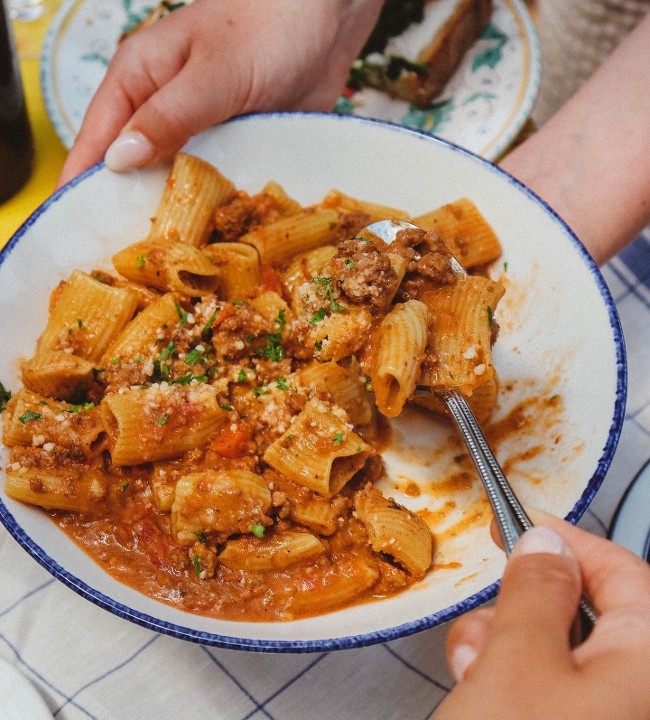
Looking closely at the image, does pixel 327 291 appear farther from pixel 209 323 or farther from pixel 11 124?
pixel 11 124

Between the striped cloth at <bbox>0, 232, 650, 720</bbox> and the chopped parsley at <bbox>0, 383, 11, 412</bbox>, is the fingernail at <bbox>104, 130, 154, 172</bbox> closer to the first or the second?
the chopped parsley at <bbox>0, 383, 11, 412</bbox>

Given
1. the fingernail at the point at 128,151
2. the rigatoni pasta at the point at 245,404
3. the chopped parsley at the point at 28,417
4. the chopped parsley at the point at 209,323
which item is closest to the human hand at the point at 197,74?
the fingernail at the point at 128,151

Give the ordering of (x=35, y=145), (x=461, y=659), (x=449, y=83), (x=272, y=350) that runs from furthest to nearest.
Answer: (x=449, y=83) < (x=35, y=145) < (x=272, y=350) < (x=461, y=659)

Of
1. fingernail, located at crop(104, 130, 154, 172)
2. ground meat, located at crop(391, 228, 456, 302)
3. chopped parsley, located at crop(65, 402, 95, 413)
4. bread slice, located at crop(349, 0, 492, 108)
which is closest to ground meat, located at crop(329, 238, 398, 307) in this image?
ground meat, located at crop(391, 228, 456, 302)

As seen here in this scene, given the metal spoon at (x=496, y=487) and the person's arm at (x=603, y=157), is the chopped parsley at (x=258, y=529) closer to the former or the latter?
the metal spoon at (x=496, y=487)

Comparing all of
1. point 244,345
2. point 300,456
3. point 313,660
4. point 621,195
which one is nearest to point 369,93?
point 621,195

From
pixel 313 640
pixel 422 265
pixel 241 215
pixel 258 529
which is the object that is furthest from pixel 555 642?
pixel 241 215
